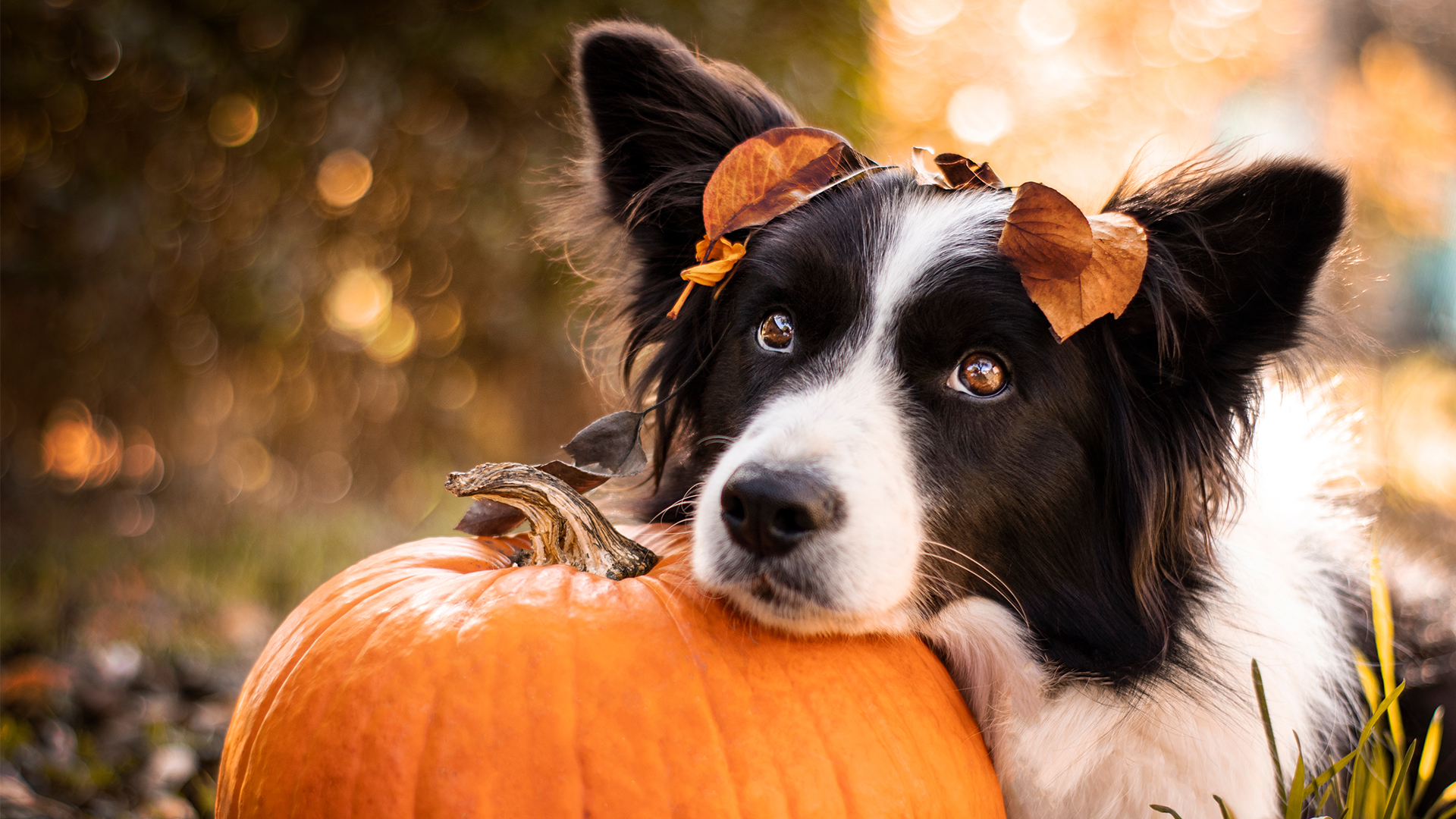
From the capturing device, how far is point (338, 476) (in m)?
7.05

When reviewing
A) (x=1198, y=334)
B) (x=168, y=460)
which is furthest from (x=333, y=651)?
(x=168, y=460)

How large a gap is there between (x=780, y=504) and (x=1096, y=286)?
74 cm

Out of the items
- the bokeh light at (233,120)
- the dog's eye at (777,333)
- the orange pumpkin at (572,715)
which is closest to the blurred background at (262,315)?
the bokeh light at (233,120)

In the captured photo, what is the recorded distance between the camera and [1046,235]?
5.72ft

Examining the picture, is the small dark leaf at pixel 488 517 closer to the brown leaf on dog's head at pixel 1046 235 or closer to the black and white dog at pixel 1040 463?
the black and white dog at pixel 1040 463

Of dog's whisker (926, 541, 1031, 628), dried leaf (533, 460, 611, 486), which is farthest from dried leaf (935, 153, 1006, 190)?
dried leaf (533, 460, 611, 486)

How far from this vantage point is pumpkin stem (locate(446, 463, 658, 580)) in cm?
171

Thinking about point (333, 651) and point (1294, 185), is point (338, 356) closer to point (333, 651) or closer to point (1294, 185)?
point (333, 651)

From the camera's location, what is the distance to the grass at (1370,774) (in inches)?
68.4

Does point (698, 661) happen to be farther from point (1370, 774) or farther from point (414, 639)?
point (1370, 774)

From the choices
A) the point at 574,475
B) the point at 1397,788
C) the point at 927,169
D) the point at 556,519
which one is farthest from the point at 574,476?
the point at 1397,788

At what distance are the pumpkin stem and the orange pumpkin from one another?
70 millimetres

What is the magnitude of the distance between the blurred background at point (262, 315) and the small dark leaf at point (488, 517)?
2.84 feet

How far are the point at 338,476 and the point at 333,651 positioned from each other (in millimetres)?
5940
